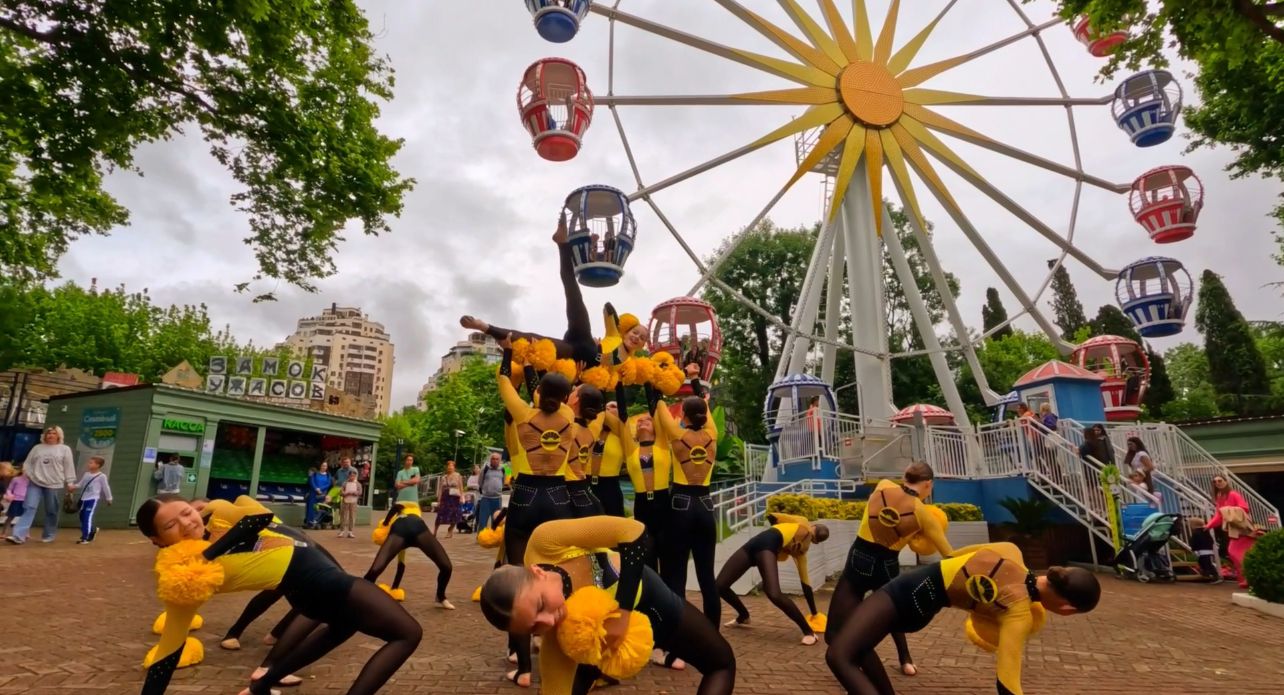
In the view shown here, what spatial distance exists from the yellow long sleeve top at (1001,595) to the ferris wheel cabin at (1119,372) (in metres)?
17.5

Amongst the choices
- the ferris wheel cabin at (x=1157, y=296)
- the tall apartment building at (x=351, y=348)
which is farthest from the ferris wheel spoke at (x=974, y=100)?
the tall apartment building at (x=351, y=348)

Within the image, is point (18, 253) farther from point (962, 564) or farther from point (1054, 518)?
point (1054, 518)

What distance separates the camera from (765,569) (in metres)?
6.39

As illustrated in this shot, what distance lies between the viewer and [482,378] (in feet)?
154

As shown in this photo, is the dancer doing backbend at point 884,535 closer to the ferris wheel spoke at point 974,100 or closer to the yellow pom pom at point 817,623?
the yellow pom pom at point 817,623

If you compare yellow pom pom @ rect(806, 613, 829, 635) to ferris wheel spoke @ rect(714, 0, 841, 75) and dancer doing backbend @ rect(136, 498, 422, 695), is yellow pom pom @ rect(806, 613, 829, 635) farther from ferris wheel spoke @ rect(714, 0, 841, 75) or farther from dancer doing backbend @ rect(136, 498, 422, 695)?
ferris wheel spoke @ rect(714, 0, 841, 75)

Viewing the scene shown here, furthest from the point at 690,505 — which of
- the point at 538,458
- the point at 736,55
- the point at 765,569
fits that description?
the point at 736,55

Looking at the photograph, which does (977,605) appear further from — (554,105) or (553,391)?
(554,105)

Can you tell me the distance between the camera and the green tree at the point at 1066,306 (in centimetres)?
4865

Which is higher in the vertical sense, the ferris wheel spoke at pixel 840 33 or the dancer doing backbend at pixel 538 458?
the ferris wheel spoke at pixel 840 33

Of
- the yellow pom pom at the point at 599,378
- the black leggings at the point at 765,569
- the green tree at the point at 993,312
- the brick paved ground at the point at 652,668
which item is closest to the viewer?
the brick paved ground at the point at 652,668

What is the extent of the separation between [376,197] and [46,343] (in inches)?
1337

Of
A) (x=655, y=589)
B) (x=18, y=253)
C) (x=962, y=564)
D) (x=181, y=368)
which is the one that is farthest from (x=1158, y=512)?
(x=181, y=368)

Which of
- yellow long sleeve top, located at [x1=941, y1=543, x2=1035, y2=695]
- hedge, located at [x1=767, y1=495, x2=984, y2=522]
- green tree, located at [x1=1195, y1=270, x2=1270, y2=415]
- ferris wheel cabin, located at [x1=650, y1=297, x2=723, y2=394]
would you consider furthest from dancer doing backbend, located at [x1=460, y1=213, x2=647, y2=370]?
green tree, located at [x1=1195, y1=270, x2=1270, y2=415]
